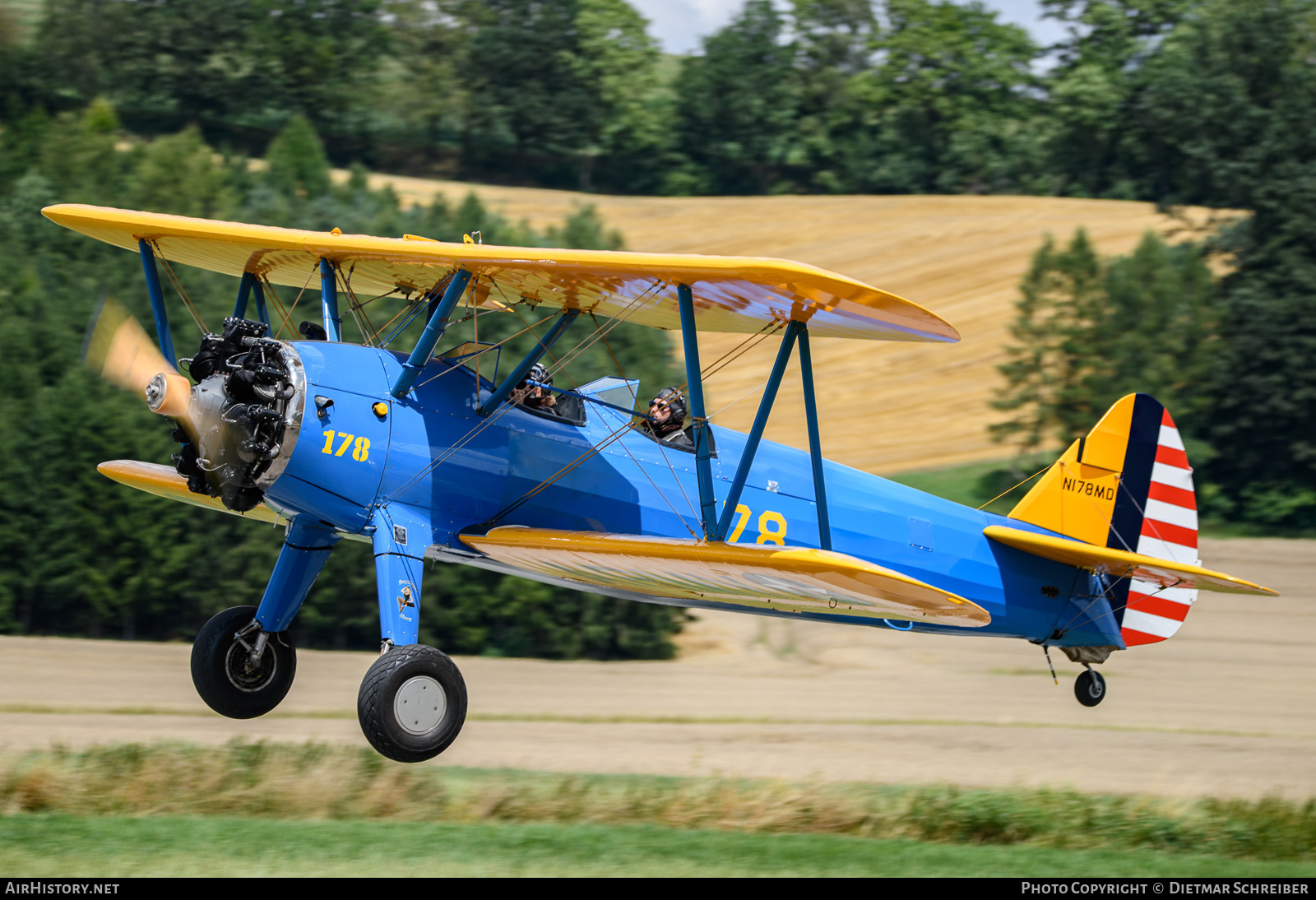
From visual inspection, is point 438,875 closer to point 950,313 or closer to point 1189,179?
point 950,313

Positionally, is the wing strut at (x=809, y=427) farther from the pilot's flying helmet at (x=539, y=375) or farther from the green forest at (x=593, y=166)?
the green forest at (x=593, y=166)

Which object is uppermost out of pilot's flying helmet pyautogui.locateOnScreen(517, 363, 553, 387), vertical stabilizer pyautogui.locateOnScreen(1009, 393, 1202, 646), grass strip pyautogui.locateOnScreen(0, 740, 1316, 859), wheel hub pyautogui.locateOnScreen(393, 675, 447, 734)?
pilot's flying helmet pyautogui.locateOnScreen(517, 363, 553, 387)

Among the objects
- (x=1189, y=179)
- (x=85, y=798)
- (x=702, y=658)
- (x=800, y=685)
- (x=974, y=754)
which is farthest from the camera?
(x=1189, y=179)

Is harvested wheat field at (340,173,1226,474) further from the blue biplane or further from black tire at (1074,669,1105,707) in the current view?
the blue biplane

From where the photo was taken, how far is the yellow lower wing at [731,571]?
8086 mm

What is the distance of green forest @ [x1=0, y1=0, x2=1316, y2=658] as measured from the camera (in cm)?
2772

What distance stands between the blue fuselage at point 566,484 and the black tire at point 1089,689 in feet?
3.01

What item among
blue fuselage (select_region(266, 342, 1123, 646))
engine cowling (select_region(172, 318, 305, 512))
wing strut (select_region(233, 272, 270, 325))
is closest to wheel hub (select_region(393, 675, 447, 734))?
blue fuselage (select_region(266, 342, 1123, 646))

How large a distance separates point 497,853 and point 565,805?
2185 mm

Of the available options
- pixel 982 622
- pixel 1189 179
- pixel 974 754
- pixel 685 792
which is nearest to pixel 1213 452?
pixel 1189 179

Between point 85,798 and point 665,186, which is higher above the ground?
point 85,798

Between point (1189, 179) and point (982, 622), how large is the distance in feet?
134

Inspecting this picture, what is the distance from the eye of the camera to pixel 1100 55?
6625 cm

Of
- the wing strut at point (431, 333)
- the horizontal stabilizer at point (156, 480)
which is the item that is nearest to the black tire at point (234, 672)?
the horizontal stabilizer at point (156, 480)
